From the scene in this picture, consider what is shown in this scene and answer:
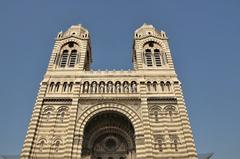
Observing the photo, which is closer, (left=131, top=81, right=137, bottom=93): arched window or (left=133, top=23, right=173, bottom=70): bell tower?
(left=131, top=81, right=137, bottom=93): arched window

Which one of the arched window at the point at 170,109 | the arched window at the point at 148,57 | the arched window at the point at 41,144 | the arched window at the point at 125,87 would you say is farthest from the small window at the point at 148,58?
the arched window at the point at 41,144

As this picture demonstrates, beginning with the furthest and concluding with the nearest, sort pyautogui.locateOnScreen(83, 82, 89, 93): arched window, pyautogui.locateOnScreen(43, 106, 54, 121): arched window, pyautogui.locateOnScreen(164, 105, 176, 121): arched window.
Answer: pyautogui.locateOnScreen(83, 82, 89, 93): arched window
pyautogui.locateOnScreen(164, 105, 176, 121): arched window
pyautogui.locateOnScreen(43, 106, 54, 121): arched window

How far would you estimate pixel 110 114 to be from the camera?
22734 mm

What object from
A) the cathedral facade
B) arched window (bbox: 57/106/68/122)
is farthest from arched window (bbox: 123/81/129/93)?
arched window (bbox: 57/106/68/122)

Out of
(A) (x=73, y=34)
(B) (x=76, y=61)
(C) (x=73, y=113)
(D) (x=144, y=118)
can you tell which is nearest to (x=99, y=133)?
(C) (x=73, y=113)

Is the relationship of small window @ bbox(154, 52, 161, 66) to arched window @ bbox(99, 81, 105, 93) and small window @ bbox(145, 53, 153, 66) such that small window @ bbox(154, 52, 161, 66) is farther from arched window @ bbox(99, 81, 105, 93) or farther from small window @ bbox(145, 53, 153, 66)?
arched window @ bbox(99, 81, 105, 93)

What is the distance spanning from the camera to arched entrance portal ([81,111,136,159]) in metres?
22.2

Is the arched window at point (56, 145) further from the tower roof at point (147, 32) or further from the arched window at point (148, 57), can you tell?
the tower roof at point (147, 32)

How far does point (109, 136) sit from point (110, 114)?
244 cm

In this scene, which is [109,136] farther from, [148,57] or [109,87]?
[148,57]

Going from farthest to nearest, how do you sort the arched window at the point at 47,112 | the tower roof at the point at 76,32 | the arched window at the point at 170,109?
the tower roof at the point at 76,32 → the arched window at the point at 170,109 → the arched window at the point at 47,112

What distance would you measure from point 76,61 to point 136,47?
7.53 meters

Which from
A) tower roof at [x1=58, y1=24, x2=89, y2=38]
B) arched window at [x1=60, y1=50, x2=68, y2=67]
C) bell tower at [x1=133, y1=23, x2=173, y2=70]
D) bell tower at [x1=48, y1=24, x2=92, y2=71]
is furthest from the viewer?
tower roof at [x1=58, y1=24, x2=89, y2=38]

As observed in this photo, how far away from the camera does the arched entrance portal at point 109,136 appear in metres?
22.2
